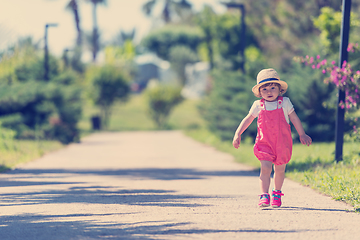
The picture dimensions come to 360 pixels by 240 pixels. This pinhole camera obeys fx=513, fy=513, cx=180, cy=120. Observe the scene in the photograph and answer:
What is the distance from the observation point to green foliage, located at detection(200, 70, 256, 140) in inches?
707

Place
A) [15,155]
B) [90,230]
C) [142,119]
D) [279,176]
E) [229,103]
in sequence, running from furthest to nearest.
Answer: [142,119]
[229,103]
[15,155]
[279,176]
[90,230]

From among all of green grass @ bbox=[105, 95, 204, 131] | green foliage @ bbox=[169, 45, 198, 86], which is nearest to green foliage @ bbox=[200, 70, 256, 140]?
green grass @ bbox=[105, 95, 204, 131]

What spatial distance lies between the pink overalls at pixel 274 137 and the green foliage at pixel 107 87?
31.4 m

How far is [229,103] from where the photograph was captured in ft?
61.5

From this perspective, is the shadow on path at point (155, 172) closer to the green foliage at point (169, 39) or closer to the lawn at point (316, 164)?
the lawn at point (316, 164)

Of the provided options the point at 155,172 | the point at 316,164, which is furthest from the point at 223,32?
the point at 316,164

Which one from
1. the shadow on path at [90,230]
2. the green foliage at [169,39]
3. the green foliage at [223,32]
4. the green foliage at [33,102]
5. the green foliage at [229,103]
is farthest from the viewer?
the green foliage at [169,39]

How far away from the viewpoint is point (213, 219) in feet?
18.1

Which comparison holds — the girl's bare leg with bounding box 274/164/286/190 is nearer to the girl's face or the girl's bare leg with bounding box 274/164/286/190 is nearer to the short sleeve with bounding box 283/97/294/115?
the short sleeve with bounding box 283/97/294/115

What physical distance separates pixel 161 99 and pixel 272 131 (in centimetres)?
3008

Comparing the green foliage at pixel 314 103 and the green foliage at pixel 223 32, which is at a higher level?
the green foliage at pixel 223 32

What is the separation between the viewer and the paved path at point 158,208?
4.98m

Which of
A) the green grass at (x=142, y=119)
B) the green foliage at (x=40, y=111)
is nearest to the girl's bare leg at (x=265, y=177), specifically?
the green foliage at (x=40, y=111)

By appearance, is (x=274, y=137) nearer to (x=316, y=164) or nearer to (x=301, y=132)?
(x=301, y=132)
